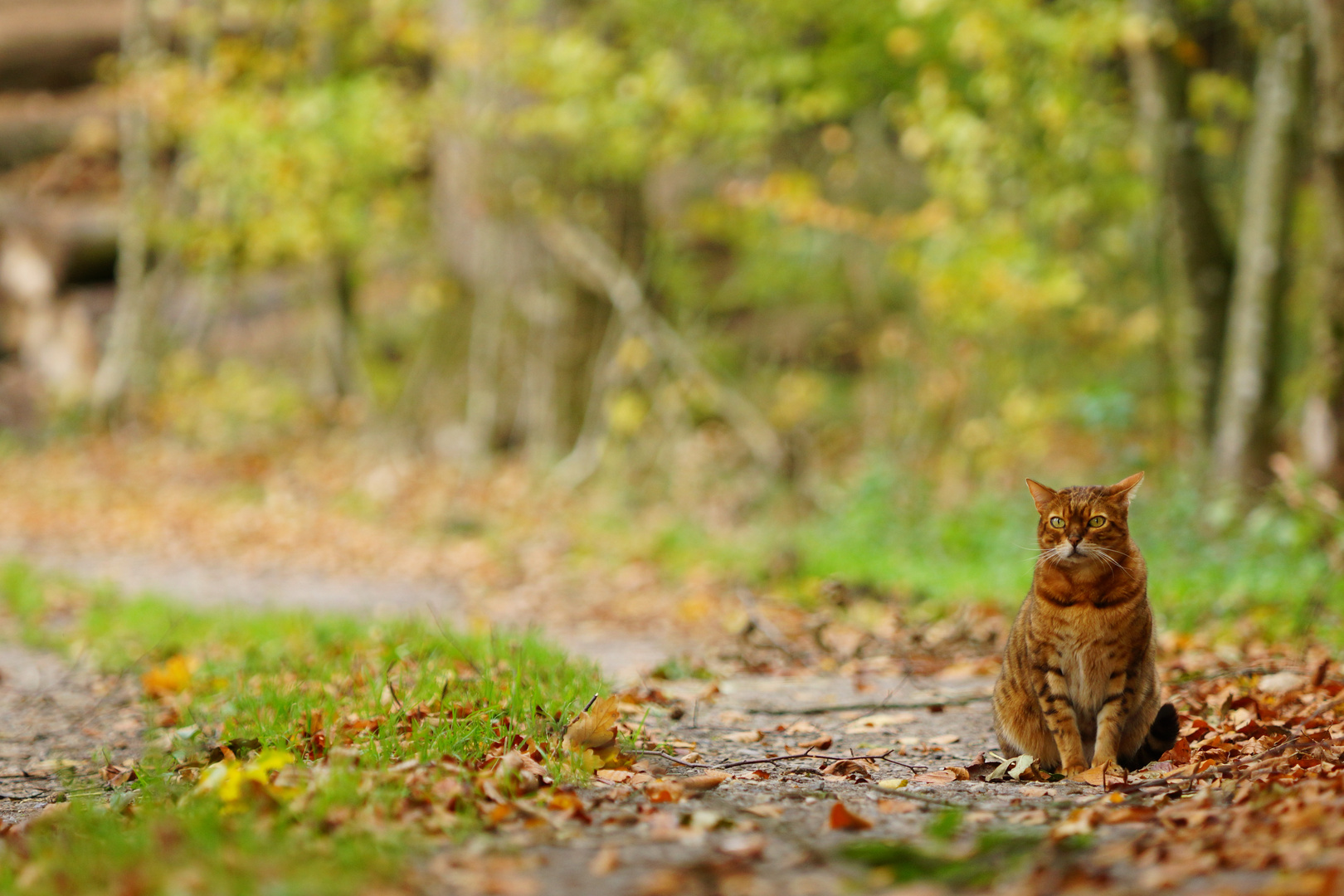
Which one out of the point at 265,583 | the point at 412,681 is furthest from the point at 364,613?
the point at 412,681

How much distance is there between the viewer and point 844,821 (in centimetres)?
313

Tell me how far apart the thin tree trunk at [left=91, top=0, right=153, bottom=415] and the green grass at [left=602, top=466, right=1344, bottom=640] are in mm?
10175

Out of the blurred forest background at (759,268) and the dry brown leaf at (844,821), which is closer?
the dry brown leaf at (844,821)

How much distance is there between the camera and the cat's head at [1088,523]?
4.01m

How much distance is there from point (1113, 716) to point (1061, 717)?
0.53 ft

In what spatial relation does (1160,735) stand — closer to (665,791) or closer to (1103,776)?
(1103,776)

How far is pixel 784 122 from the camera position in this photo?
13.0m

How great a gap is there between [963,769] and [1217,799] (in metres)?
0.86

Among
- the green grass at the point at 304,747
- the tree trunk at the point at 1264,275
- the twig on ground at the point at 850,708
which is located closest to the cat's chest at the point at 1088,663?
the twig on ground at the point at 850,708

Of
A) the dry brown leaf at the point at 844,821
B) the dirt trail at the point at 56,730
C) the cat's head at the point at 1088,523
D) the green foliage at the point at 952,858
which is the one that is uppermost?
the cat's head at the point at 1088,523

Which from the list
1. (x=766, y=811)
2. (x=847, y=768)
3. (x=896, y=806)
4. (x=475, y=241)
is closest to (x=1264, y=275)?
(x=847, y=768)

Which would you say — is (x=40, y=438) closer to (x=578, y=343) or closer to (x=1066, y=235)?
(x=578, y=343)

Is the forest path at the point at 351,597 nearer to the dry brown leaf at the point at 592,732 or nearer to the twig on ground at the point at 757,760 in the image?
the twig on ground at the point at 757,760

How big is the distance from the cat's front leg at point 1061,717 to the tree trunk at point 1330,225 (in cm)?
502
